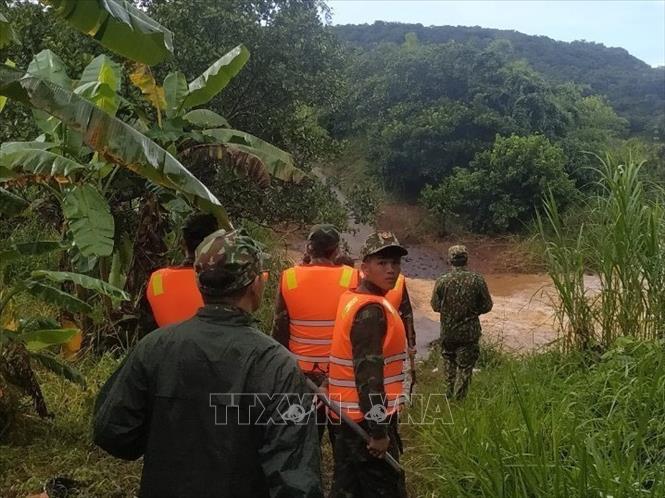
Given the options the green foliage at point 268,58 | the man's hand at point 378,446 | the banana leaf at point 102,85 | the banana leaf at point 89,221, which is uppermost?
the green foliage at point 268,58

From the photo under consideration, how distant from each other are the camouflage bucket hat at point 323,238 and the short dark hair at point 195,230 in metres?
0.65

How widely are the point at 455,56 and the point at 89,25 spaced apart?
20.7 m

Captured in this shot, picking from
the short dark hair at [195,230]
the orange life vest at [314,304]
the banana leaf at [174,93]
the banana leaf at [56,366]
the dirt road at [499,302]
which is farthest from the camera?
the dirt road at [499,302]

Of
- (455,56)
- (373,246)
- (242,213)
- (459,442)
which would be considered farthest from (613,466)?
(455,56)

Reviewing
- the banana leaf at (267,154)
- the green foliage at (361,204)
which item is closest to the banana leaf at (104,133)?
the banana leaf at (267,154)

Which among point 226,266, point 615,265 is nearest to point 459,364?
point 615,265

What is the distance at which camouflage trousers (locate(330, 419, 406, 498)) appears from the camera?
3.07 m

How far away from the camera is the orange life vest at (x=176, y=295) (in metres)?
3.62

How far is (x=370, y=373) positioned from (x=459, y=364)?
9.70 ft

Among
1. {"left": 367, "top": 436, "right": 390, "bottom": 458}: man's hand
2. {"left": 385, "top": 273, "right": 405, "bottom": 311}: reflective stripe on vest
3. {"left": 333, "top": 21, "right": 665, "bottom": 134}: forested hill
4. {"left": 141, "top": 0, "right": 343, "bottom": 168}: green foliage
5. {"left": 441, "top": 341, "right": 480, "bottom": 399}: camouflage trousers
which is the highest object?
{"left": 333, "top": 21, "right": 665, "bottom": 134}: forested hill

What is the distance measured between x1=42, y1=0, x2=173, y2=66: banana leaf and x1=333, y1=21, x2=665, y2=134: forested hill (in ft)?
110

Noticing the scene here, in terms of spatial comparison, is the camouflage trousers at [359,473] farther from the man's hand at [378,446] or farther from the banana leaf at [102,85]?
the banana leaf at [102,85]

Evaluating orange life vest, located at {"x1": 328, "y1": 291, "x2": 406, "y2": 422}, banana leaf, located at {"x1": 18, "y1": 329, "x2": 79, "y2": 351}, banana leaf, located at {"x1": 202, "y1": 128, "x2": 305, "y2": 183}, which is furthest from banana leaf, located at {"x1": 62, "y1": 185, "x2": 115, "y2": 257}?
orange life vest, located at {"x1": 328, "y1": 291, "x2": 406, "y2": 422}

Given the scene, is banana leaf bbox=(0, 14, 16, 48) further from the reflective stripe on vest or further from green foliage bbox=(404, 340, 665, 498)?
green foliage bbox=(404, 340, 665, 498)
